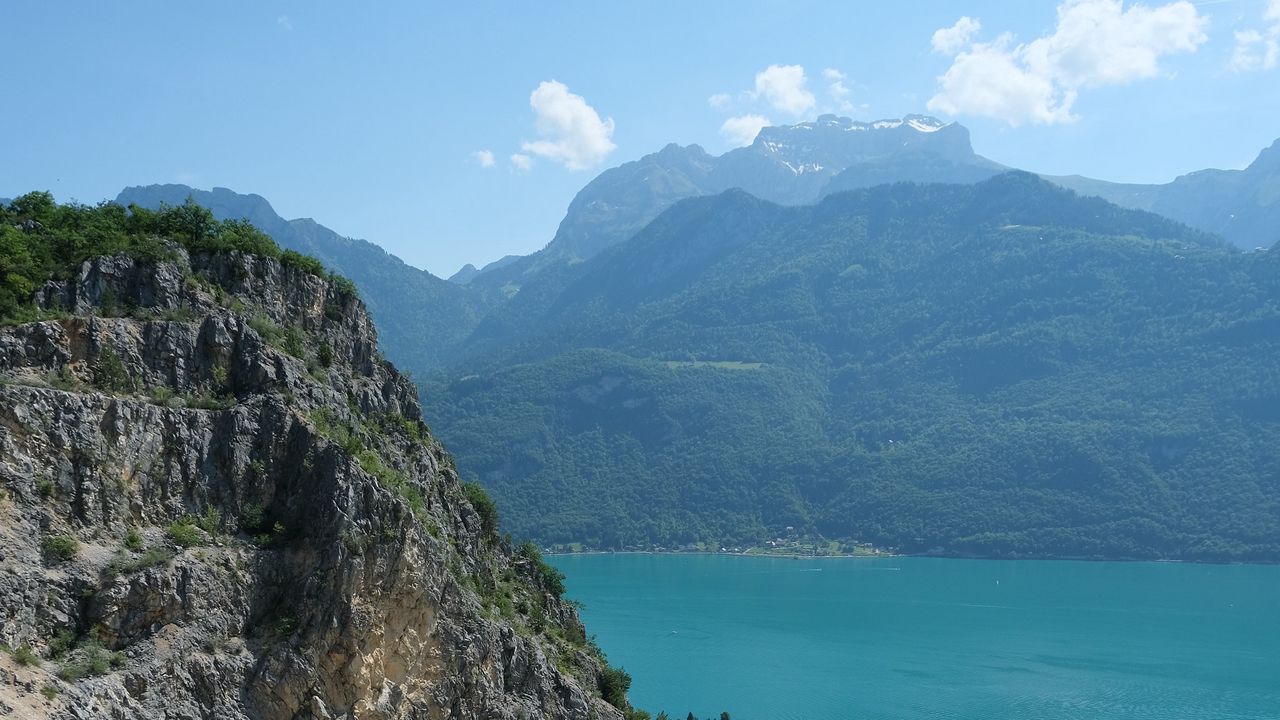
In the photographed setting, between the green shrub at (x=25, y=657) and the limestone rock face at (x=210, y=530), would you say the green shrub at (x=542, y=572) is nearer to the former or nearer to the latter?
A: the limestone rock face at (x=210, y=530)

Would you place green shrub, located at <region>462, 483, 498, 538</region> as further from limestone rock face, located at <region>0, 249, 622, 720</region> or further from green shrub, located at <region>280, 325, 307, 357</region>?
green shrub, located at <region>280, 325, 307, 357</region>

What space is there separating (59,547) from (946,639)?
10584 cm

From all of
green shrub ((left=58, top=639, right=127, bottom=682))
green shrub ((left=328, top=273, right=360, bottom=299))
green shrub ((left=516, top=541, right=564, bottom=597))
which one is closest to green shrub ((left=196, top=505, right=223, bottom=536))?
green shrub ((left=58, top=639, right=127, bottom=682))

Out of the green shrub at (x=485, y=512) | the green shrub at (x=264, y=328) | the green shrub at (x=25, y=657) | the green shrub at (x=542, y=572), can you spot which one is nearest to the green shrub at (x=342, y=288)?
the green shrub at (x=264, y=328)

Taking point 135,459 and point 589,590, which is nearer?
point 135,459

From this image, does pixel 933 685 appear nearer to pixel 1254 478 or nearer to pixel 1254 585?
pixel 1254 585

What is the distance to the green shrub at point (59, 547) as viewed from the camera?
20.7 m

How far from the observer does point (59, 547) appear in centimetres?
2080

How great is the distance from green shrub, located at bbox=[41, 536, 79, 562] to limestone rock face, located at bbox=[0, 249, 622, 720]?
0.03 metres

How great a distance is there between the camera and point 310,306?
31047mm

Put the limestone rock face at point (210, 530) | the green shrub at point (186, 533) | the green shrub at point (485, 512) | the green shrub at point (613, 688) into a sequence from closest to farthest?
1. the limestone rock face at point (210, 530)
2. the green shrub at point (186, 533)
3. the green shrub at point (613, 688)
4. the green shrub at point (485, 512)

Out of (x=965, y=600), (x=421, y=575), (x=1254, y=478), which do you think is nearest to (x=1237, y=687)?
(x=965, y=600)

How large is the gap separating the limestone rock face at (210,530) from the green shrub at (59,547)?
0.09 ft

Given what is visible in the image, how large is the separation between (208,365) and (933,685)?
267ft
